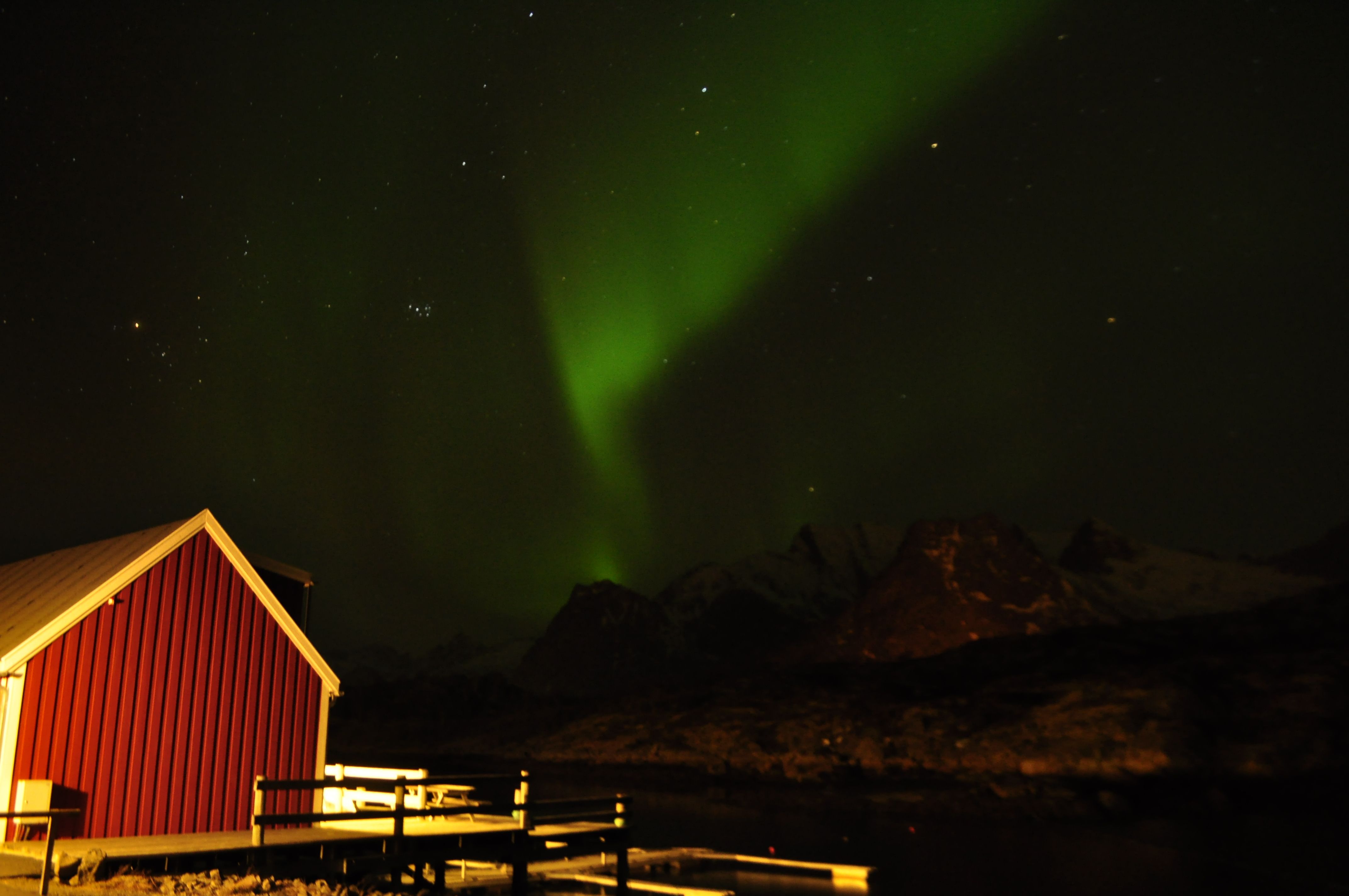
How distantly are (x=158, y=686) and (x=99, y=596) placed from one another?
179 centimetres

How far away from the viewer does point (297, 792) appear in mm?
17891

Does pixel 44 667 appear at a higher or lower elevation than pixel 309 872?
higher

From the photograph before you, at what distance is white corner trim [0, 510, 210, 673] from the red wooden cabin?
21mm

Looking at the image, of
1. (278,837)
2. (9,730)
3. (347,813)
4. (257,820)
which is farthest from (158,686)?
(257,820)

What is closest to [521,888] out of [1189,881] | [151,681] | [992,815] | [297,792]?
[297,792]

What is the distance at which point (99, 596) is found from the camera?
15.8 meters

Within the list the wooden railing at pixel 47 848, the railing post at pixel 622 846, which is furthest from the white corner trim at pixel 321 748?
the wooden railing at pixel 47 848

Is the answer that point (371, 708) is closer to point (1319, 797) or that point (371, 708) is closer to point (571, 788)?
point (571, 788)

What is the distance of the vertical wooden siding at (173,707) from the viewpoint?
1532 cm

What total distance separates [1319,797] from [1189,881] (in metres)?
30.4

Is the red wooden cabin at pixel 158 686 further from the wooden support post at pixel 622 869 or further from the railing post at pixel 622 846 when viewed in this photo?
the wooden support post at pixel 622 869

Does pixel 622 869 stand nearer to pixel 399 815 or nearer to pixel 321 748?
pixel 321 748

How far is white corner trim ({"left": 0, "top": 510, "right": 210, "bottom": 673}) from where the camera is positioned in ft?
48.9

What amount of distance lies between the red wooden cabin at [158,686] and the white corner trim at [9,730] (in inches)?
0.7
